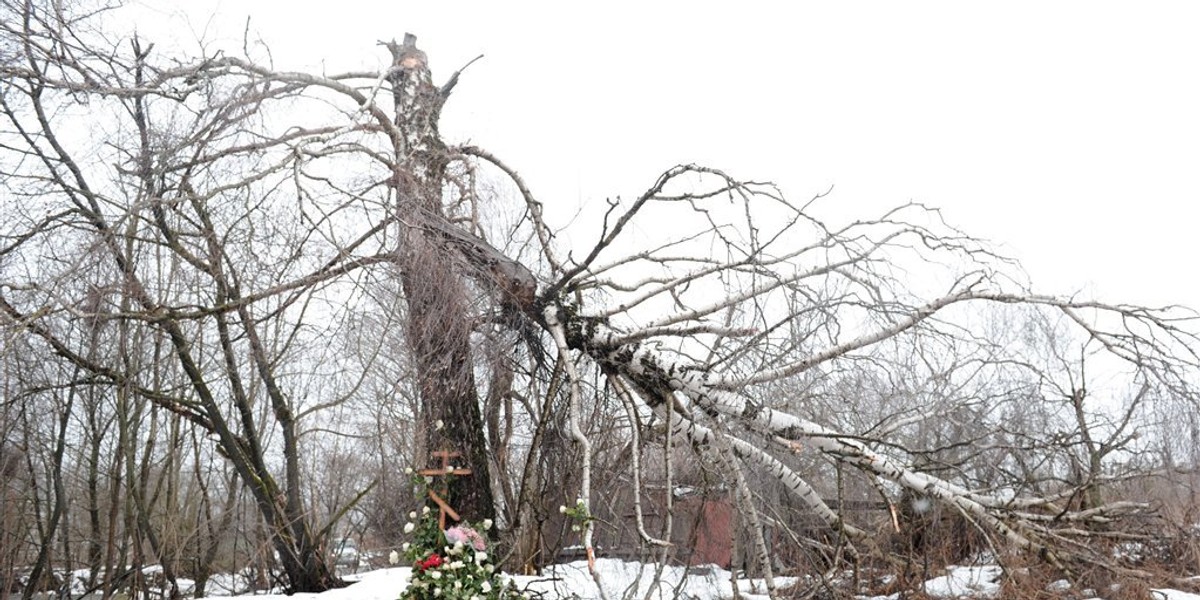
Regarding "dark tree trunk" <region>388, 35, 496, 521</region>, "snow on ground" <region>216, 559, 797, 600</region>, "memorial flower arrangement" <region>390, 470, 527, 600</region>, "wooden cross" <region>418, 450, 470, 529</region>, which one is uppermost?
"dark tree trunk" <region>388, 35, 496, 521</region>

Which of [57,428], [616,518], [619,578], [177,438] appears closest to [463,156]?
[616,518]

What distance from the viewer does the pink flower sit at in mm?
6277

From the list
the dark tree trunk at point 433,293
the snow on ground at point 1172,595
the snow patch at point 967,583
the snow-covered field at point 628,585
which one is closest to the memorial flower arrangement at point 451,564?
the snow-covered field at point 628,585

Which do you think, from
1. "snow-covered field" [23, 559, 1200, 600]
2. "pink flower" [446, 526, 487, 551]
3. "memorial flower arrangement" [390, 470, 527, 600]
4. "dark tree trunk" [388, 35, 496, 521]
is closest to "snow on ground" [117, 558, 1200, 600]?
"snow-covered field" [23, 559, 1200, 600]

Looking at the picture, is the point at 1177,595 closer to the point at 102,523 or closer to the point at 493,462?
the point at 493,462

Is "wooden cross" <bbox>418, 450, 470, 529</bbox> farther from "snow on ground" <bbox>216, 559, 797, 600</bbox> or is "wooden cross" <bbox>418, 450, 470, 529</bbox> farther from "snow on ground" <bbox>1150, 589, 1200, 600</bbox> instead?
"snow on ground" <bbox>1150, 589, 1200, 600</bbox>

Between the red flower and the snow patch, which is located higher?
the red flower

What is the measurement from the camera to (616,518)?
7199 millimetres

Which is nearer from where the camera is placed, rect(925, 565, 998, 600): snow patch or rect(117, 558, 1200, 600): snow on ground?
rect(117, 558, 1200, 600): snow on ground

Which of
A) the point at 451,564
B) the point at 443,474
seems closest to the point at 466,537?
the point at 451,564

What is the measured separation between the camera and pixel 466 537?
6324 mm

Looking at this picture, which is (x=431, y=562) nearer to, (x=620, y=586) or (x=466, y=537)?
(x=466, y=537)

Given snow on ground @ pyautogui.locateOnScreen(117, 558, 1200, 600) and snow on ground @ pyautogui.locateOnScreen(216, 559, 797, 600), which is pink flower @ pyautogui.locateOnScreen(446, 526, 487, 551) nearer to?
snow on ground @ pyautogui.locateOnScreen(117, 558, 1200, 600)

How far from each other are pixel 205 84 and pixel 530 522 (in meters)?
4.70
